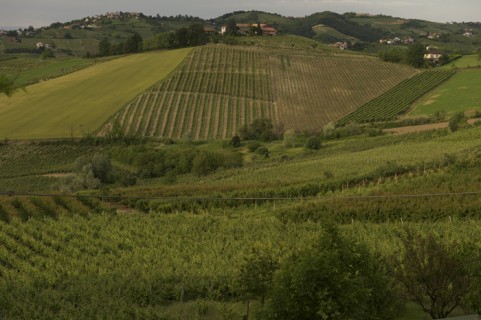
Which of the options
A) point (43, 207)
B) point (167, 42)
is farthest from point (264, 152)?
point (167, 42)

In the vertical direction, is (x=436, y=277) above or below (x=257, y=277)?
above

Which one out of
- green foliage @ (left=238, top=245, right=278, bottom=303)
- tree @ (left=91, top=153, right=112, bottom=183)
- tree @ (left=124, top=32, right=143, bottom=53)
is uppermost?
tree @ (left=124, top=32, right=143, bottom=53)

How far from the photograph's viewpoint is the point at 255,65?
88.9m

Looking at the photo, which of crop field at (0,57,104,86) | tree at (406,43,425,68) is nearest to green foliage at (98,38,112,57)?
crop field at (0,57,104,86)

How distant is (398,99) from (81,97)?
48.2m

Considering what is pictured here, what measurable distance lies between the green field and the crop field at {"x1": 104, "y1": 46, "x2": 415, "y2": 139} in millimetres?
8171

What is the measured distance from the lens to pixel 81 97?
256ft

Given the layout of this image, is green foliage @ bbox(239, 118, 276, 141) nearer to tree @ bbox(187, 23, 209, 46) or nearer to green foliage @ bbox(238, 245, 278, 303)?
tree @ bbox(187, 23, 209, 46)

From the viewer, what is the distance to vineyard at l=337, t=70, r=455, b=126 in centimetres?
6988

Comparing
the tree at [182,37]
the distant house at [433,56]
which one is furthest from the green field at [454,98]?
the tree at [182,37]

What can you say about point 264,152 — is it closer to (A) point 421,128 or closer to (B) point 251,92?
(A) point 421,128

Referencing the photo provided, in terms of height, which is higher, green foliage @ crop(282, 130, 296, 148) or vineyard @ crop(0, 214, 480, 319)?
vineyard @ crop(0, 214, 480, 319)

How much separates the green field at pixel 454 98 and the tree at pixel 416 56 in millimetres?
11277

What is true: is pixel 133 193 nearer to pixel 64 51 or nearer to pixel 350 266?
pixel 350 266
